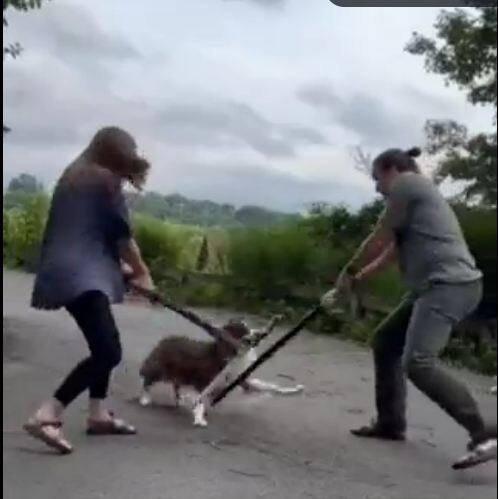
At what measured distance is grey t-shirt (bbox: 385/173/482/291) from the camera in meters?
1.46

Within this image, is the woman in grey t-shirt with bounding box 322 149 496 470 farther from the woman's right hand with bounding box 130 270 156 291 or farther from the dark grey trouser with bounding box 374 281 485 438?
the woman's right hand with bounding box 130 270 156 291

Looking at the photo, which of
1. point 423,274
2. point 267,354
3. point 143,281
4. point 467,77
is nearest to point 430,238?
point 423,274

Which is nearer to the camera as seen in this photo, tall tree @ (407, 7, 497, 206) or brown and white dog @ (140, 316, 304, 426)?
tall tree @ (407, 7, 497, 206)

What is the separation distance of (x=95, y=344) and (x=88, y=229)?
0.54ft

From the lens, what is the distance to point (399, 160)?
1494mm

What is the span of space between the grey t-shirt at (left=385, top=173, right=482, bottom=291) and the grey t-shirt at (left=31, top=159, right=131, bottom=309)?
0.38 meters

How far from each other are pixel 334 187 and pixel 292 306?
0.53ft

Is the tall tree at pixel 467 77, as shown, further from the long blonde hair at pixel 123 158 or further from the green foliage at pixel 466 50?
the long blonde hair at pixel 123 158

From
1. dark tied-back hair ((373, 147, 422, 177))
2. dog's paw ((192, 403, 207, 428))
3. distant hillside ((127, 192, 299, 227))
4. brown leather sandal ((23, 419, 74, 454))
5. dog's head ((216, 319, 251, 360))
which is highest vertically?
dark tied-back hair ((373, 147, 422, 177))

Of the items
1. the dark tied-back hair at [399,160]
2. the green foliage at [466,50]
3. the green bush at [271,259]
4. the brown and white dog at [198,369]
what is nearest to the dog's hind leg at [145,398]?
the brown and white dog at [198,369]

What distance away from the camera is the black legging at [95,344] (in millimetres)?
1668

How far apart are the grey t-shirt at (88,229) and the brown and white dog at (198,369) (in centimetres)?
10

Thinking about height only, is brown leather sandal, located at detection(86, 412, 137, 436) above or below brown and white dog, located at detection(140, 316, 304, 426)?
below

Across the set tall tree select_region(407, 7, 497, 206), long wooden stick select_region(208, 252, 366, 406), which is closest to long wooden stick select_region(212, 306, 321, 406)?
long wooden stick select_region(208, 252, 366, 406)
